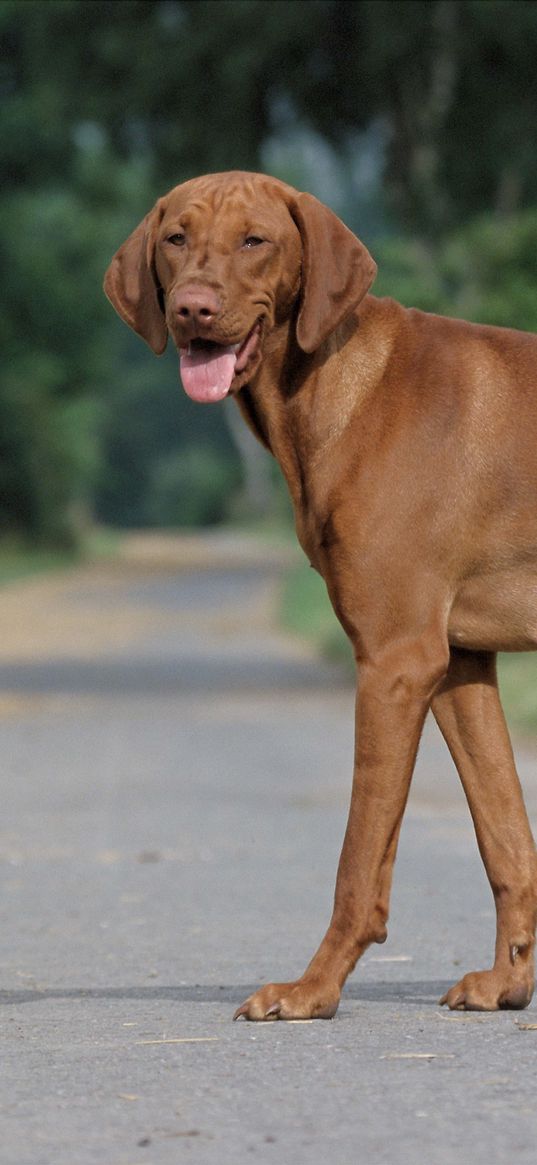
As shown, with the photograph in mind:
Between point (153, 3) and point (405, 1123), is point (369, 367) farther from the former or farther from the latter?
point (153, 3)

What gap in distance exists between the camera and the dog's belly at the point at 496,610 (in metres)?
5.54

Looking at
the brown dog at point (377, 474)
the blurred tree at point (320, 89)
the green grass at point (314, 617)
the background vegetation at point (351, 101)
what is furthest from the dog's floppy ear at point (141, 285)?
the green grass at point (314, 617)

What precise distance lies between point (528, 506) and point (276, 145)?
13565 millimetres

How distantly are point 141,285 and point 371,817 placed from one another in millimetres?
1514

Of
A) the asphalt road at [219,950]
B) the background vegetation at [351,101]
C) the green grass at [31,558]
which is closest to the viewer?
the asphalt road at [219,950]

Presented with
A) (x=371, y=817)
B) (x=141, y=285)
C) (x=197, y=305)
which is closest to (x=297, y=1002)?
(x=371, y=817)

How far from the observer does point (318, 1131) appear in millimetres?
4168

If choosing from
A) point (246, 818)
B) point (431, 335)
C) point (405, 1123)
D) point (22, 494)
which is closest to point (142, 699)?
point (246, 818)

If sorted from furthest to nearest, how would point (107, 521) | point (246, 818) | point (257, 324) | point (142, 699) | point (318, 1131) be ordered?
point (107, 521) → point (142, 699) → point (246, 818) → point (257, 324) → point (318, 1131)

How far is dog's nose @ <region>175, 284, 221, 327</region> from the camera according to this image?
17.1 ft

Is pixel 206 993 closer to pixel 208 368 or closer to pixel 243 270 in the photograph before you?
pixel 208 368

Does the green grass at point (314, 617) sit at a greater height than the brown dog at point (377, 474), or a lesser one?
lesser

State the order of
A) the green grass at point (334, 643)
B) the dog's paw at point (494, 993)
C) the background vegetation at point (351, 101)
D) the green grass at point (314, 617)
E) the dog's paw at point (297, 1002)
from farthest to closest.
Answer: the green grass at point (314, 617) < the background vegetation at point (351, 101) < the green grass at point (334, 643) < the dog's paw at point (494, 993) < the dog's paw at point (297, 1002)

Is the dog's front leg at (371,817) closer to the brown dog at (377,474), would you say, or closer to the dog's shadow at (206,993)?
the brown dog at (377,474)
